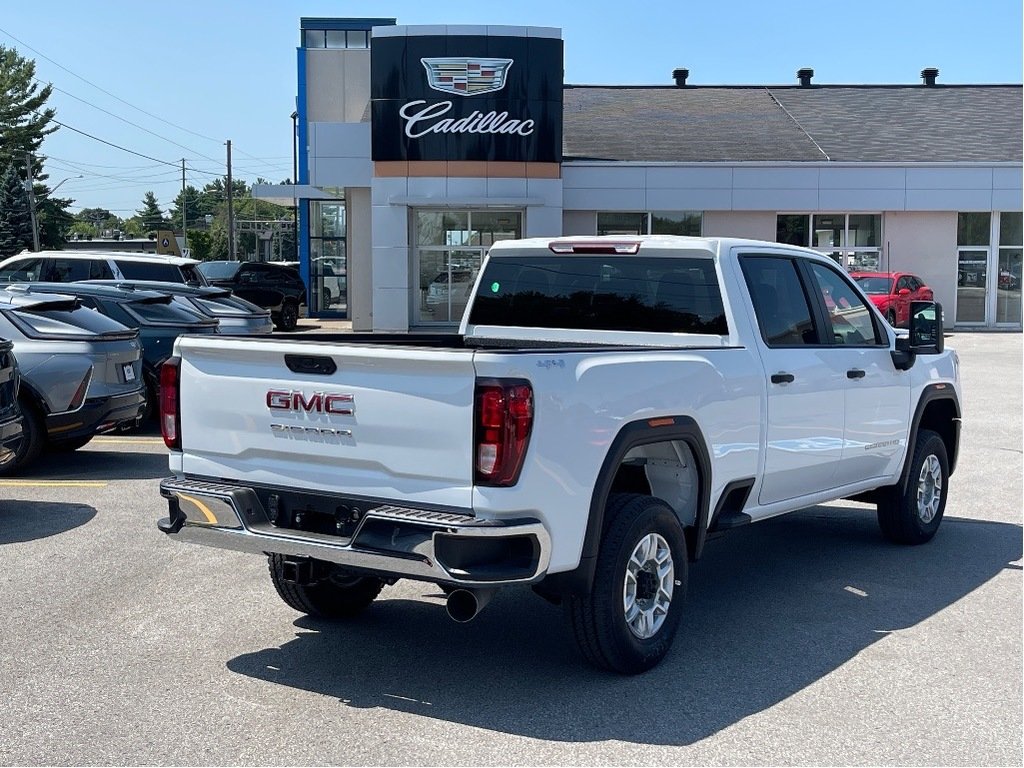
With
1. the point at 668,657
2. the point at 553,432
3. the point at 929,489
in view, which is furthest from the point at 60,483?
the point at 929,489

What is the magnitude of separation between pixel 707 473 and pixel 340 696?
2033mm

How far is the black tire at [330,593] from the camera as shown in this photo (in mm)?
6238

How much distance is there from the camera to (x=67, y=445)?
12.3 m

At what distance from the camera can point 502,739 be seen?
4766 mm

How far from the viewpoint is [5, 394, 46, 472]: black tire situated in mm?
10906

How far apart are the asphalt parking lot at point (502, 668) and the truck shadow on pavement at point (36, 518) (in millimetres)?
100

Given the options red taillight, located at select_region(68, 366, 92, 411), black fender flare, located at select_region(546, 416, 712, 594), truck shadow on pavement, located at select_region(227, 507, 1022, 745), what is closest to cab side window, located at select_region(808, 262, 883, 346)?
truck shadow on pavement, located at select_region(227, 507, 1022, 745)

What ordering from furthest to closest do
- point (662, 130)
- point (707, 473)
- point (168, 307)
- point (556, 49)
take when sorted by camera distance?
point (662, 130)
point (556, 49)
point (168, 307)
point (707, 473)

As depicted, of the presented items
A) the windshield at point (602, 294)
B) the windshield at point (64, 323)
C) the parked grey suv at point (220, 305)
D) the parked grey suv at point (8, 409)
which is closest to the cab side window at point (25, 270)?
the parked grey suv at point (220, 305)

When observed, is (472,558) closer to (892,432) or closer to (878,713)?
(878,713)

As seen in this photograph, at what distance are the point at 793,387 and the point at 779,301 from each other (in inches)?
20.8

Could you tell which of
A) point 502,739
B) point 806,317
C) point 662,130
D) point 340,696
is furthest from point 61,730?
point 662,130

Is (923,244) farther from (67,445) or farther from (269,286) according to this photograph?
(67,445)

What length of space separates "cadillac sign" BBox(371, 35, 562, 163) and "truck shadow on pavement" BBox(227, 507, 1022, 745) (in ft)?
72.5
